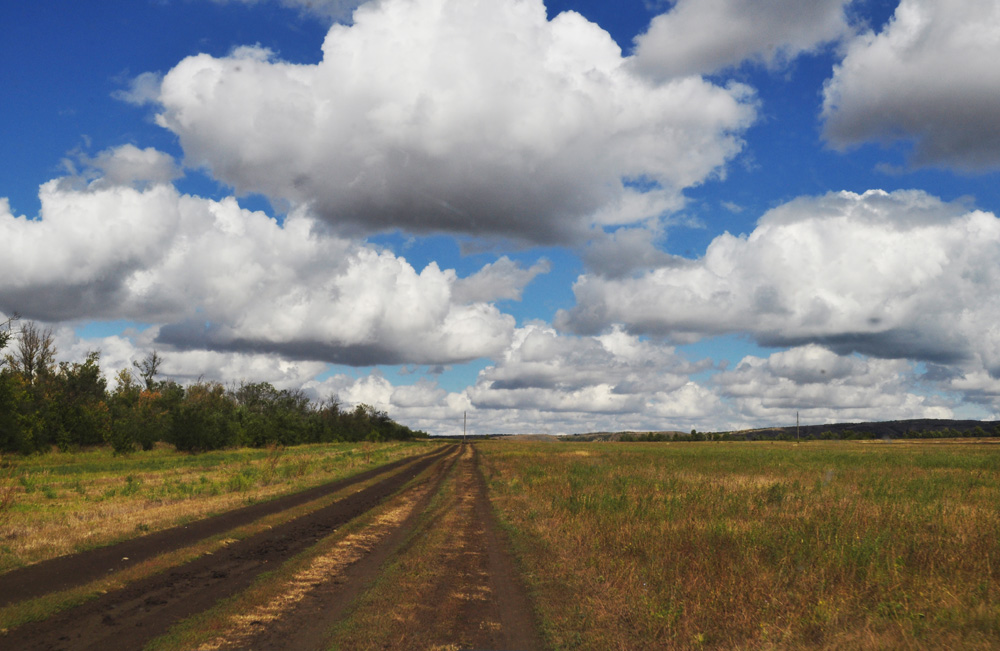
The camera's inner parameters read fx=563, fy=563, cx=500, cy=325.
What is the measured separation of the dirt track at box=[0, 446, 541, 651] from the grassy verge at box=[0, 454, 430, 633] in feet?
0.80

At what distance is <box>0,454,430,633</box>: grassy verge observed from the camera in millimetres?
7957

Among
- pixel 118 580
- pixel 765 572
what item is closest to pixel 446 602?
pixel 765 572

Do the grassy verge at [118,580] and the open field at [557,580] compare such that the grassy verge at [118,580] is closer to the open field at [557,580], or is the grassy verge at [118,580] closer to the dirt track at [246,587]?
the open field at [557,580]

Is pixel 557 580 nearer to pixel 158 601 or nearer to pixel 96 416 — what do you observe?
pixel 158 601

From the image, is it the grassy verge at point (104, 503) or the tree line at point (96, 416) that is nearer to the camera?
the grassy verge at point (104, 503)

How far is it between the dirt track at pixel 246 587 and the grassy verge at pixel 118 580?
0.80 ft

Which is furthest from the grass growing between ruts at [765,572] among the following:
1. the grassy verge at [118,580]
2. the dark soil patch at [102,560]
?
the dark soil patch at [102,560]

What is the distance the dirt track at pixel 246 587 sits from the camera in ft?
23.5

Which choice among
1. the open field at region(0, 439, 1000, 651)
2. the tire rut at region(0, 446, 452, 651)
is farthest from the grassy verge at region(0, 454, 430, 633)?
the tire rut at region(0, 446, 452, 651)

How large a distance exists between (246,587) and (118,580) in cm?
244

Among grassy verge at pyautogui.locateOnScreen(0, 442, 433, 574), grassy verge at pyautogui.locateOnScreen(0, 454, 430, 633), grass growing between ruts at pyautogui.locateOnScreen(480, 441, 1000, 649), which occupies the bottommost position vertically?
grassy verge at pyautogui.locateOnScreen(0, 442, 433, 574)

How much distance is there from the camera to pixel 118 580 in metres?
9.90

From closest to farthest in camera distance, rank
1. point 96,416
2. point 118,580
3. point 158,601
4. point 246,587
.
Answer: point 158,601, point 246,587, point 118,580, point 96,416

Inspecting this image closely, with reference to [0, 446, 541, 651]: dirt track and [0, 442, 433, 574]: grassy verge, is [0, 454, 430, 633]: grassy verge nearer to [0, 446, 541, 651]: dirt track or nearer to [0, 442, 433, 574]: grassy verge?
[0, 446, 541, 651]: dirt track
